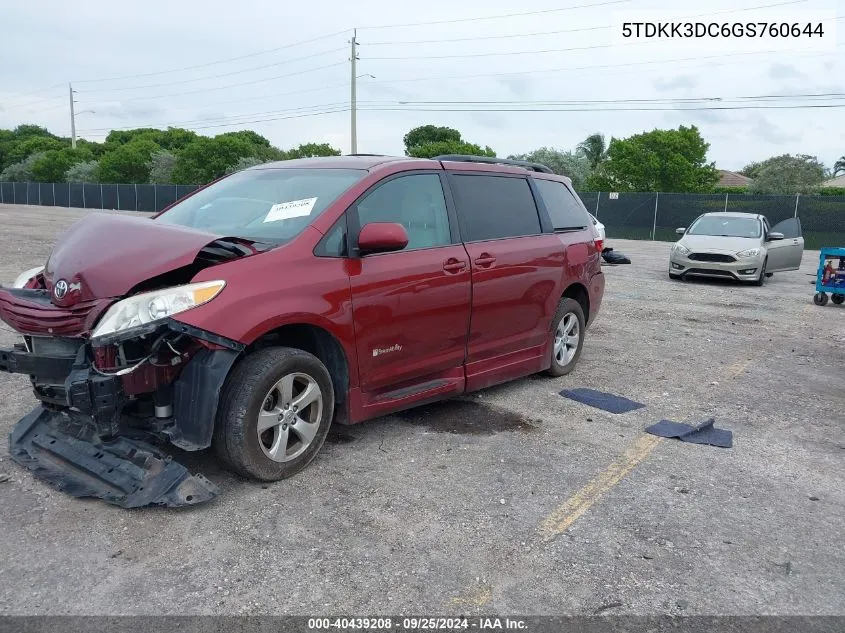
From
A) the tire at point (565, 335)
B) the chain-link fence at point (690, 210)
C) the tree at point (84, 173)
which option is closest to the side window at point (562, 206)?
the tire at point (565, 335)

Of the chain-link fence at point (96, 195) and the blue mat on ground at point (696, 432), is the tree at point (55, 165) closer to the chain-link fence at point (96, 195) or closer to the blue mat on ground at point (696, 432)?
the chain-link fence at point (96, 195)

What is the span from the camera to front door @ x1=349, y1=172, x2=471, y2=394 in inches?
172

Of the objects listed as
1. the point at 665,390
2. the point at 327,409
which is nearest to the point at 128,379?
the point at 327,409

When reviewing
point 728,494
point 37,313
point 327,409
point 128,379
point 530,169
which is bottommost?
point 728,494

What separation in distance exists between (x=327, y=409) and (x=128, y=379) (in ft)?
3.73

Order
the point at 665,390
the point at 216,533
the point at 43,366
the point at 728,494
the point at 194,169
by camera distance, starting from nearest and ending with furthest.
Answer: the point at 216,533, the point at 43,366, the point at 728,494, the point at 665,390, the point at 194,169

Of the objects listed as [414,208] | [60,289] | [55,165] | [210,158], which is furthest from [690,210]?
[55,165]

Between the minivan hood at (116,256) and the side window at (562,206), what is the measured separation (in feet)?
10.7

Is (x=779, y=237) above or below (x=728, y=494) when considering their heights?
above

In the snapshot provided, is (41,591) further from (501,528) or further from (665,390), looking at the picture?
(665,390)

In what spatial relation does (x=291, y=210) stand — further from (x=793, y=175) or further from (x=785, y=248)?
(x=793, y=175)

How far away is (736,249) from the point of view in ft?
47.0

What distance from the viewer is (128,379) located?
3.55 metres

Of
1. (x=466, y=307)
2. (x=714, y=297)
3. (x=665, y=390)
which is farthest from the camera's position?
(x=714, y=297)
